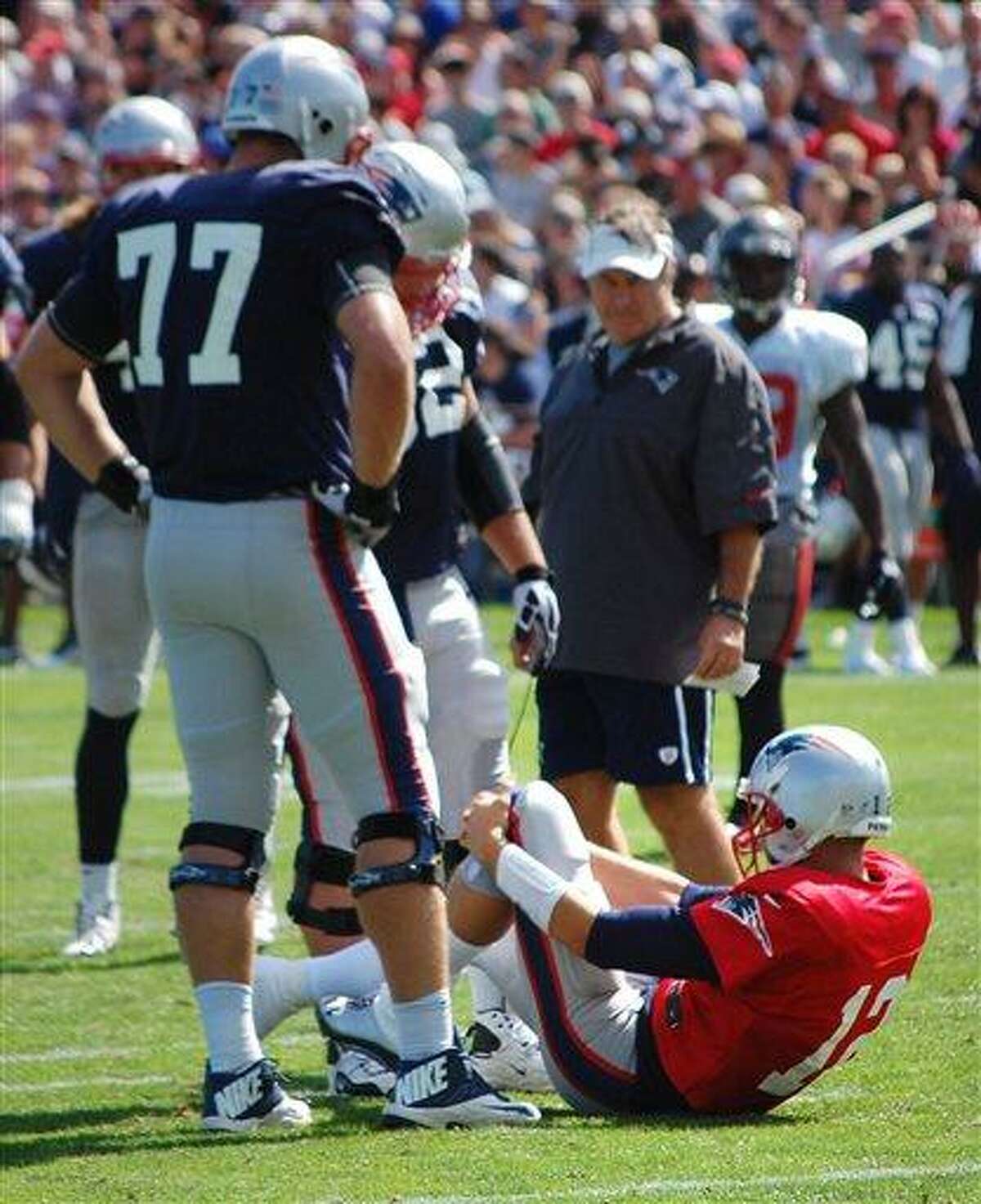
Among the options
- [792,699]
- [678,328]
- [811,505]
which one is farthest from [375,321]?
[792,699]

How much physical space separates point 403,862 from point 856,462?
4046 mm

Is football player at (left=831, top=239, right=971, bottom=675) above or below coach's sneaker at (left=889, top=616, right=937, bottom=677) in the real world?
above

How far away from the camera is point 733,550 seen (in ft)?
23.3

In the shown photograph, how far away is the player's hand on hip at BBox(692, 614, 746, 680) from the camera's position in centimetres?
696

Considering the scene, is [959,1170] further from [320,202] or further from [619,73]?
[619,73]

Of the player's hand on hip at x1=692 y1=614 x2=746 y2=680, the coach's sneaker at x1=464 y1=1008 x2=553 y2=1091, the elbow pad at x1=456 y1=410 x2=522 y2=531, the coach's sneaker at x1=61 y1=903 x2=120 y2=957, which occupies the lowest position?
the coach's sneaker at x1=61 y1=903 x2=120 y2=957

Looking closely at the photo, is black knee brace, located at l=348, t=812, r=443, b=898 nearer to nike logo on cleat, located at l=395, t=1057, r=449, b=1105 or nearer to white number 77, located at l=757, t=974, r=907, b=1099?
nike logo on cleat, located at l=395, t=1057, r=449, b=1105

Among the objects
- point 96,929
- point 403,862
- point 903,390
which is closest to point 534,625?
point 403,862

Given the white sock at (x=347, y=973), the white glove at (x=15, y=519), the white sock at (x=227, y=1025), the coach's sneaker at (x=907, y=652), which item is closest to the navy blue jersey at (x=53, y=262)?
the white glove at (x=15, y=519)

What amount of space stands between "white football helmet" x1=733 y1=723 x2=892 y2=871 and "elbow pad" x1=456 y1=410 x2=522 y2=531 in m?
1.28

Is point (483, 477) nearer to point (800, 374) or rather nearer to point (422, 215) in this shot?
point (422, 215)

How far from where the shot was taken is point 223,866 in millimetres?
5891

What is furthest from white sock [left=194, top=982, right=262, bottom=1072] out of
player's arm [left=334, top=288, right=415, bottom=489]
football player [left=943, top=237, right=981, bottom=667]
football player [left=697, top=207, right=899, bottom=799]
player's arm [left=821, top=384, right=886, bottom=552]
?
football player [left=943, top=237, right=981, bottom=667]

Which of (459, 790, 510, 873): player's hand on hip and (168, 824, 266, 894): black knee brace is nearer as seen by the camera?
(168, 824, 266, 894): black knee brace
